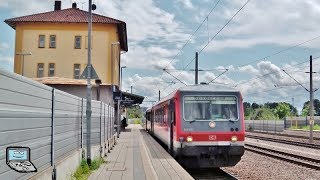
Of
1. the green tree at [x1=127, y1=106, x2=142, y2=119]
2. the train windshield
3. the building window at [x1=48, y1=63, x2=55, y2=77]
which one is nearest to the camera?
the train windshield

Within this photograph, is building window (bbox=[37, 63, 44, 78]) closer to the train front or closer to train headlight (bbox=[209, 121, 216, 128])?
the train front

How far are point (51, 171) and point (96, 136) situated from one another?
28.0 feet

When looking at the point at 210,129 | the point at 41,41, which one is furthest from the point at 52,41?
the point at 210,129

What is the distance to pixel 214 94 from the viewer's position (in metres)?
16.1

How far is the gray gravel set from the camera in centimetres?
1514

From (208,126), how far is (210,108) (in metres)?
0.64

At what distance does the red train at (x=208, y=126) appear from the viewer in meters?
15.4

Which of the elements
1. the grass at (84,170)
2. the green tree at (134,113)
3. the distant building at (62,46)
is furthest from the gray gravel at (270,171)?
the green tree at (134,113)

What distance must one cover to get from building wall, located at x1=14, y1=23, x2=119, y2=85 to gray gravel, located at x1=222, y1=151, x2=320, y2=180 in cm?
2774

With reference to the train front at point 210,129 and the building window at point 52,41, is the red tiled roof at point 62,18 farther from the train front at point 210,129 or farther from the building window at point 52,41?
the train front at point 210,129

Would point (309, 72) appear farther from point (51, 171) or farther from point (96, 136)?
point (51, 171)

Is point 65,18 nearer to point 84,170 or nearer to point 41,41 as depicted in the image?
point 41,41

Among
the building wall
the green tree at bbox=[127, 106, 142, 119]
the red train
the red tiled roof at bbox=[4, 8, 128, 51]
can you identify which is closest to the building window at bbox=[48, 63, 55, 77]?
the building wall

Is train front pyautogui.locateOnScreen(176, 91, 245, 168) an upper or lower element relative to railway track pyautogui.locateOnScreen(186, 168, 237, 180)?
upper
